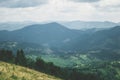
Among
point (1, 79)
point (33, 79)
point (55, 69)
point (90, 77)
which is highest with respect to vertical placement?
point (1, 79)

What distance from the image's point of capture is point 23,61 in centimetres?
12769

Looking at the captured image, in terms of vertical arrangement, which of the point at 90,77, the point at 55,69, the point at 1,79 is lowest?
the point at 90,77

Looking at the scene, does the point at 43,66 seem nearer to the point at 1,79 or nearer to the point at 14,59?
the point at 14,59

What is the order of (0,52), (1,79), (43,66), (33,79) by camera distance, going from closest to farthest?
(1,79) < (33,79) < (43,66) < (0,52)

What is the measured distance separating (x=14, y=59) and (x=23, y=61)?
4.85 m

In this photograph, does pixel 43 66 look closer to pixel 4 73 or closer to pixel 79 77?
pixel 79 77

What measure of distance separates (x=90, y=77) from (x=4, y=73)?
4184 inches

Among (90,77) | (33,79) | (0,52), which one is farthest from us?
(90,77)

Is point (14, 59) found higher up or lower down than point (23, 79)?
lower down

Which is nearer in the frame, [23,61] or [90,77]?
[23,61]

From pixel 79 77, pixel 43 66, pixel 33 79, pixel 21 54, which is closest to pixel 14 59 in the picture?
pixel 21 54

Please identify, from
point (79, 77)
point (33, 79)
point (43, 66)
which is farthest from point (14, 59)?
point (33, 79)

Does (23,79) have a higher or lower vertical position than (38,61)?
higher

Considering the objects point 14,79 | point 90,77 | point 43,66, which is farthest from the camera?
point 90,77
